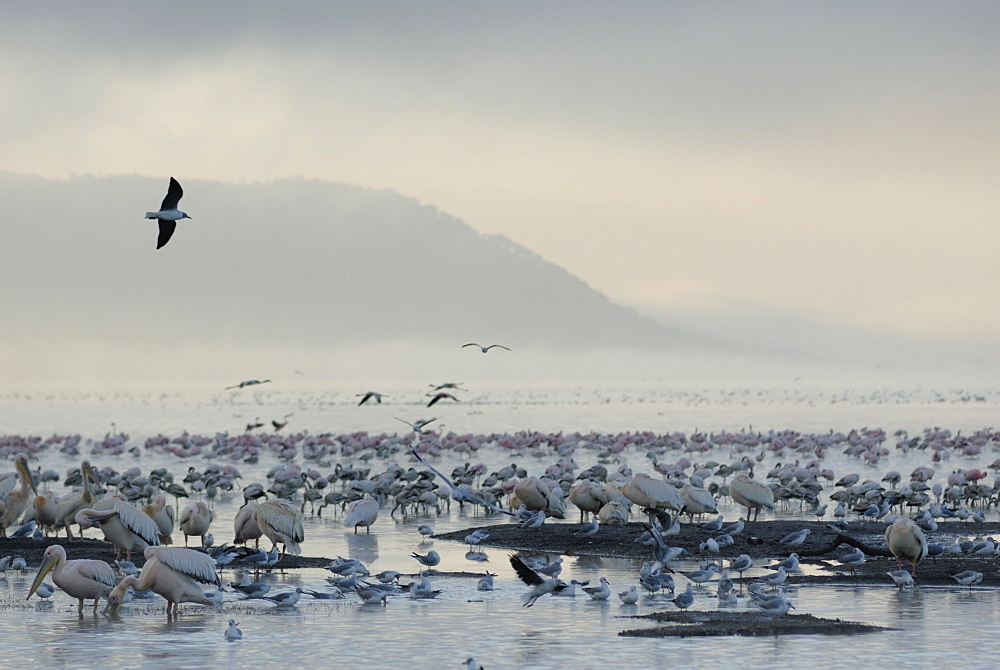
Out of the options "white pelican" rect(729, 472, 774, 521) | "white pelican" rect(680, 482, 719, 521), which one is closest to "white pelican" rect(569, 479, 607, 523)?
"white pelican" rect(680, 482, 719, 521)

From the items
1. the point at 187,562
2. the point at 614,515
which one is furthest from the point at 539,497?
the point at 187,562

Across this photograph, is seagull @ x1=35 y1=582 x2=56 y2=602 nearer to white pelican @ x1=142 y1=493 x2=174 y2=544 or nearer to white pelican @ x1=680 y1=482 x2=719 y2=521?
white pelican @ x1=142 y1=493 x2=174 y2=544

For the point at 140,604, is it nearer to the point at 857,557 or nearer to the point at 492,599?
the point at 492,599

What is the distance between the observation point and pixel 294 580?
1666 centimetres

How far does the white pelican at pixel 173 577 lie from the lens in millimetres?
13961

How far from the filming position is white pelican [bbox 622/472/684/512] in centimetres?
2125

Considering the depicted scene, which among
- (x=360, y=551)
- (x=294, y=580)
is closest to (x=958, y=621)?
(x=294, y=580)

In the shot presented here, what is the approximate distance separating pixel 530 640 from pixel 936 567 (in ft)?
21.7

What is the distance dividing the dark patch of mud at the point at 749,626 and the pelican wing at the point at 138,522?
6913mm

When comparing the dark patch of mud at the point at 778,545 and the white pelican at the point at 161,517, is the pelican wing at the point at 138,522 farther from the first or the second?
the dark patch of mud at the point at 778,545

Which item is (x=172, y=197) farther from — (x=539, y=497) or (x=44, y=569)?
(x=539, y=497)

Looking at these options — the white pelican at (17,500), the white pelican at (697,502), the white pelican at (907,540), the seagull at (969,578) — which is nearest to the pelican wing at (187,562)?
the white pelican at (17,500)

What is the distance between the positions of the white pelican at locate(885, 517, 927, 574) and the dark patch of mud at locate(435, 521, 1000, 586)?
26cm

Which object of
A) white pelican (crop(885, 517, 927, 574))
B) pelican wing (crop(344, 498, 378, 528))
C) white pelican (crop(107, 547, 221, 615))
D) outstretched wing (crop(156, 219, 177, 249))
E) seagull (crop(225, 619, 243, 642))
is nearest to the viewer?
seagull (crop(225, 619, 243, 642))
